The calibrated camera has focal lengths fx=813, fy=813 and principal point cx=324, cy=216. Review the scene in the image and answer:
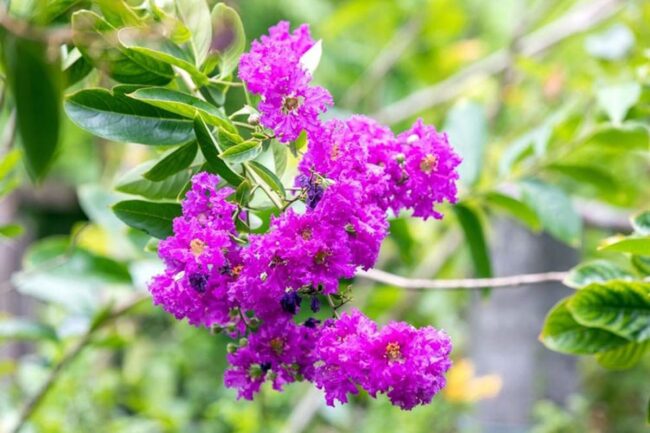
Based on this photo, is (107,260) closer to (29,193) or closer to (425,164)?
(425,164)

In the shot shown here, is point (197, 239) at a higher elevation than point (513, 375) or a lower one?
lower

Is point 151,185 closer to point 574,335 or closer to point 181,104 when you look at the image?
point 181,104

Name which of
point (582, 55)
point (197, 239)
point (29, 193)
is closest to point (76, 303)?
point (197, 239)

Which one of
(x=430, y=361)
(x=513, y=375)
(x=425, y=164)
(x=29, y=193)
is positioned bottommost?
(x=430, y=361)

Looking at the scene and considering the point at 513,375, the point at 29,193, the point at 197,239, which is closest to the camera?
the point at 197,239

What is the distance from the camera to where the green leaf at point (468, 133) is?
120 centimetres

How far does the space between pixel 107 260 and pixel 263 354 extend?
0.69 metres

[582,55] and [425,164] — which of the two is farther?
[582,55]

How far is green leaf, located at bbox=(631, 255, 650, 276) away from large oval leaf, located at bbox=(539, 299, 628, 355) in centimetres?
8

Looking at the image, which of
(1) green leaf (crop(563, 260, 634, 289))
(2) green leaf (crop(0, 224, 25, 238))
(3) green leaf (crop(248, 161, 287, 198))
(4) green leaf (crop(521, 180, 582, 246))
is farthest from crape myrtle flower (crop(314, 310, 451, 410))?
(4) green leaf (crop(521, 180, 582, 246))

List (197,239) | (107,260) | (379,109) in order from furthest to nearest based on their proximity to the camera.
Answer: (379,109)
(107,260)
(197,239)

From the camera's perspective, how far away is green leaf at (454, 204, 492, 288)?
1.09 metres

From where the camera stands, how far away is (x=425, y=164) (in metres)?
0.67

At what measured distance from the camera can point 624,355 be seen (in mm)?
839
